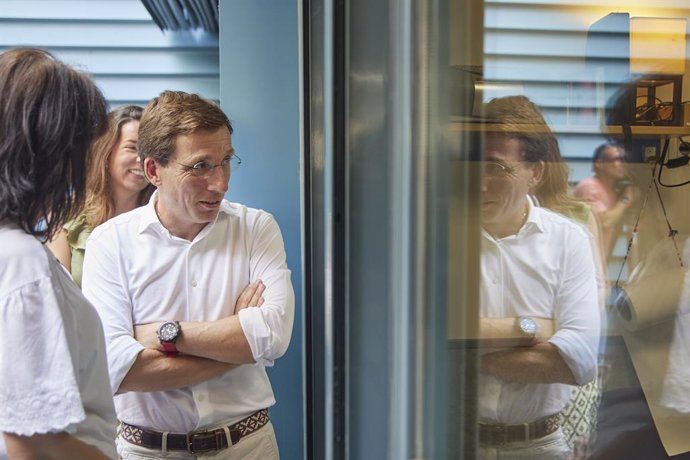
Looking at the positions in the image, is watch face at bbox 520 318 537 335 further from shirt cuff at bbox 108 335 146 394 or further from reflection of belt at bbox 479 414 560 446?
shirt cuff at bbox 108 335 146 394

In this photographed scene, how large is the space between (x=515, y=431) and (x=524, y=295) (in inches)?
5.8

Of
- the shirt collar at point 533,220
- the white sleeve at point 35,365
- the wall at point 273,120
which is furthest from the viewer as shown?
the wall at point 273,120

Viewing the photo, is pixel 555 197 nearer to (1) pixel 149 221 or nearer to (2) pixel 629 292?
(2) pixel 629 292

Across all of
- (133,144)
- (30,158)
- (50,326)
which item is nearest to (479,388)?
(50,326)

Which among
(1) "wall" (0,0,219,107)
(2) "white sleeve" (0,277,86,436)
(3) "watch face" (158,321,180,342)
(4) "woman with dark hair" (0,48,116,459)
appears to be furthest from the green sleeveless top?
(1) "wall" (0,0,219,107)

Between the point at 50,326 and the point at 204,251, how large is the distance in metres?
0.72

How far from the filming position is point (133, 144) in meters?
2.23

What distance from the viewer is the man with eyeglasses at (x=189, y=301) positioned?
1718 mm

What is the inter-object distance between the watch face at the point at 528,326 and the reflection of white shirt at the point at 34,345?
80 centimetres

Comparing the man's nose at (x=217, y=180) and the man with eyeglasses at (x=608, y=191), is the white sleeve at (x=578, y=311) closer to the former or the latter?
the man with eyeglasses at (x=608, y=191)

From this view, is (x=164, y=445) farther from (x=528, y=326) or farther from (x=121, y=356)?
(x=528, y=326)

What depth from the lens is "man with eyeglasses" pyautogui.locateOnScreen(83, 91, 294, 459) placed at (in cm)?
172

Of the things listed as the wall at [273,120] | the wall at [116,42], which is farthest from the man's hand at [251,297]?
the wall at [116,42]

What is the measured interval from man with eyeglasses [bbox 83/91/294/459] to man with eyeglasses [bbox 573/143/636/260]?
1137 mm
